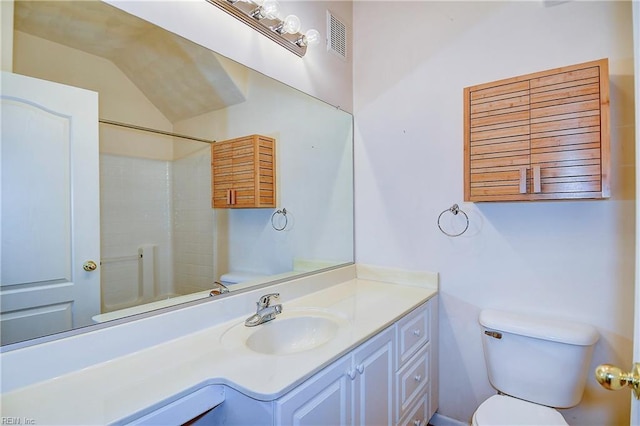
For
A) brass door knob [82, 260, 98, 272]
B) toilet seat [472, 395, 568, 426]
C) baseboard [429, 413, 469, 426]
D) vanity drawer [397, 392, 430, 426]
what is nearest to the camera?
brass door knob [82, 260, 98, 272]

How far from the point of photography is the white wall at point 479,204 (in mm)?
1367

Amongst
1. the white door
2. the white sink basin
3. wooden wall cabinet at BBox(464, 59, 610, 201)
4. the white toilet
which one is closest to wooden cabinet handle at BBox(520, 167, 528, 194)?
wooden wall cabinet at BBox(464, 59, 610, 201)

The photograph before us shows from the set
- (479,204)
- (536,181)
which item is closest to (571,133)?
(536,181)

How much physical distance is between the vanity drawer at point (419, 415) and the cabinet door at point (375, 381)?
192mm

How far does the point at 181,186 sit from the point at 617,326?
79.4 inches

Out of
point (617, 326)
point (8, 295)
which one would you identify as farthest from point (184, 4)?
point (617, 326)

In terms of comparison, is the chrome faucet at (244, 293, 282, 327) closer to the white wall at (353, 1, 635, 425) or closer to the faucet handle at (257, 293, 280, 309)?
the faucet handle at (257, 293, 280, 309)

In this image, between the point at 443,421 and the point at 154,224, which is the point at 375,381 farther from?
the point at 154,224

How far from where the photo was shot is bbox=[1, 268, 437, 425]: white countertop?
0.73 m

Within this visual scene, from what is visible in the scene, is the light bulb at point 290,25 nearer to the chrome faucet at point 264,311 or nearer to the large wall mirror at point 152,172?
the large wall mirror at point 152,172

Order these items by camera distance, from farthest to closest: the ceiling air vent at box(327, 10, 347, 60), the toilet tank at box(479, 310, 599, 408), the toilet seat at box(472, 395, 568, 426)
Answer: the ceiling air vent at box(327, 10, 347, 60) → the toilet tank at box(479, 310, 599, 408) → the toilet seat at box(472, 395, 568, 426)

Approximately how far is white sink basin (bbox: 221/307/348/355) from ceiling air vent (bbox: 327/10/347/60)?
1563 mm

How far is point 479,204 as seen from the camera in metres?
1.68

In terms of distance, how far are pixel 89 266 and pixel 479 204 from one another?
5.82 feet
